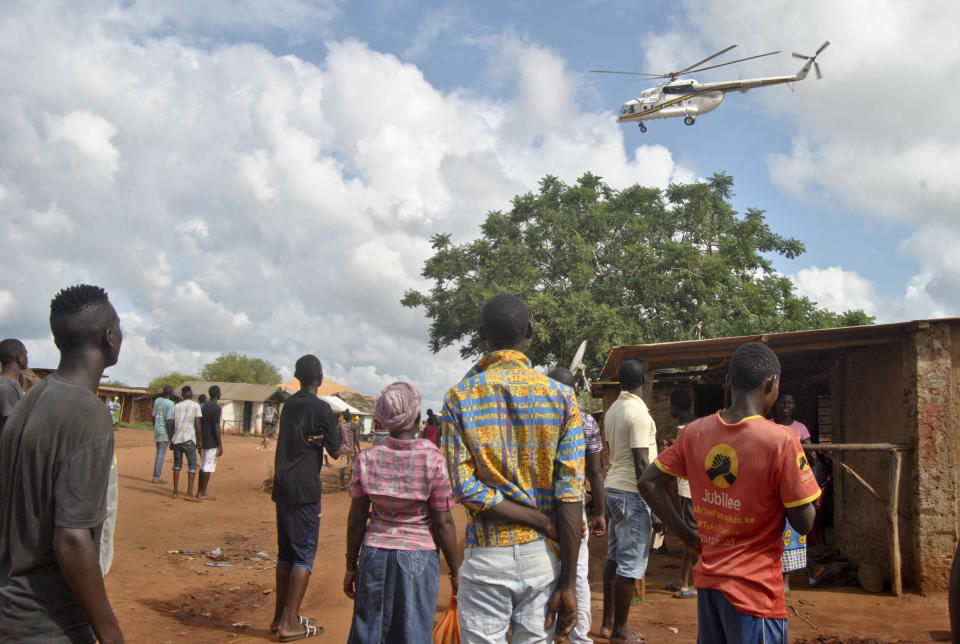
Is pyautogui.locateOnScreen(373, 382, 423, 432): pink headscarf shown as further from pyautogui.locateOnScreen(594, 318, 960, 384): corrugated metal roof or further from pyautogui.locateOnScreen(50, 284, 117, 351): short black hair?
pyautogui.locateOnScreen(594, 318, 960, 384): corrugated metal roof

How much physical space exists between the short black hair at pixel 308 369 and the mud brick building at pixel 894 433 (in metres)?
4.16

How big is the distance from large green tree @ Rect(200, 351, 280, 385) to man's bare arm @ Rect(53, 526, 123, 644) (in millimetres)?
67384

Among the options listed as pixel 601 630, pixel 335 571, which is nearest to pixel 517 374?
pixel 601 630

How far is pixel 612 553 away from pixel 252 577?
4690 mm

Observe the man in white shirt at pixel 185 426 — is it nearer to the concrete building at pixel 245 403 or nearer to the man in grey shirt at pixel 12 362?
the man in grey shirt at pixel 12 362

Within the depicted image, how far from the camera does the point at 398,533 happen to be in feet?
11.3

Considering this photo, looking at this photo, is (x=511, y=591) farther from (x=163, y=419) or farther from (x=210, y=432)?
(x=163, y=419)

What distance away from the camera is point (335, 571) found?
8.16 metres

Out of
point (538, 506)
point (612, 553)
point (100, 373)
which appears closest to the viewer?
point (100, 373)

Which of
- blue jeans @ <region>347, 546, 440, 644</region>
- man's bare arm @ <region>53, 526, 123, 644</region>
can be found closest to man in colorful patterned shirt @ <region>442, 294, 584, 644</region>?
blue jeans @ <region>347, 546, 440, 644</region>

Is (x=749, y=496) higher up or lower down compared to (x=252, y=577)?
higher up

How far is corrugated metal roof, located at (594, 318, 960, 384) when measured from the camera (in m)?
7.53

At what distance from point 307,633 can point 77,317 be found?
3796 millimetres

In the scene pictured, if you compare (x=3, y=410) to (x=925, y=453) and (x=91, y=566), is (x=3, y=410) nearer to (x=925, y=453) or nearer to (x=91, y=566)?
(x=91, y=566)
